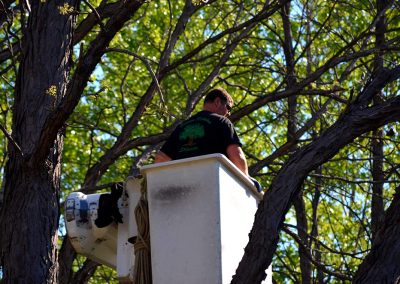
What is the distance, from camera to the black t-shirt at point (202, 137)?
5.96 meters

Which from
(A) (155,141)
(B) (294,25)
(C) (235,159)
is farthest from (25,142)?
(B) (294,25)

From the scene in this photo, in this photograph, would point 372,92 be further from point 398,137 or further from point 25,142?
point 398,137

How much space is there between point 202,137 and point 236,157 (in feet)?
0.80

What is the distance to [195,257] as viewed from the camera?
5.27 metres

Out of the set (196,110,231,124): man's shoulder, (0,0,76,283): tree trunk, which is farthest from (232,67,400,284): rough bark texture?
(0,0,76,283): tree trunk

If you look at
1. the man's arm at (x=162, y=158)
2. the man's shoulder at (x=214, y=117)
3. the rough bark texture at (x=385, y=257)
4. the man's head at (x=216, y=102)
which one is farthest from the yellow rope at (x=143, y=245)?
the rough bark texture at (x=385, y=257)

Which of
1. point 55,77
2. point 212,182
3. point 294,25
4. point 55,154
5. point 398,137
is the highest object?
point 294,25

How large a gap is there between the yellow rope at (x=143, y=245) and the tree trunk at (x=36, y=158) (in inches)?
26.9

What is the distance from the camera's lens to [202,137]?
5.96 metres

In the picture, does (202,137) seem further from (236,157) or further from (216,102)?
(216,102)

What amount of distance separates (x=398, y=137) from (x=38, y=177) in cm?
628

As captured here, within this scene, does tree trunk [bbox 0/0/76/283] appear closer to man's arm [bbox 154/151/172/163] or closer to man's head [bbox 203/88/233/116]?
man's arm [bbox 154/151/172/163]

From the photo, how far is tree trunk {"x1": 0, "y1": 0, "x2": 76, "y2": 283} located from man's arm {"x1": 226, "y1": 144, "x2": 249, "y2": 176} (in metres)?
1.04

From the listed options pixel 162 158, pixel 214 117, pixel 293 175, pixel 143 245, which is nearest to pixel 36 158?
pixel 162 158
